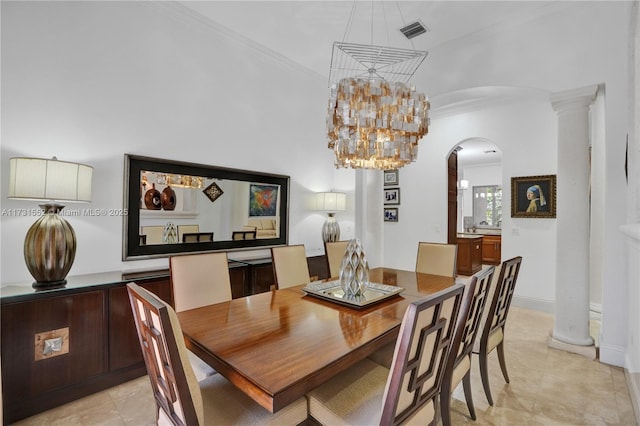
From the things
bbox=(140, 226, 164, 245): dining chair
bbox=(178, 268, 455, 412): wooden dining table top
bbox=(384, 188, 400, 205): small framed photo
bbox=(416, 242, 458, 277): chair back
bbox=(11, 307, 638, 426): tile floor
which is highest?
bbox=(384, 188, 400, 205): small framed photo

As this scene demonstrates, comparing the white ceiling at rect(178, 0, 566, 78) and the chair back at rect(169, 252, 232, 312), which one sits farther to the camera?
the white ceiling at rect(178, 0, 566, 78)

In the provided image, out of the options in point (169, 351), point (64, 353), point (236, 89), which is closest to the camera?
point (169, 351)

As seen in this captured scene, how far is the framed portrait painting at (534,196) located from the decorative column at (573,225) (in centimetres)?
139

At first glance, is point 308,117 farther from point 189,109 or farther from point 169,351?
point 169,351

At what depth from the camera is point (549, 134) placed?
4.20m

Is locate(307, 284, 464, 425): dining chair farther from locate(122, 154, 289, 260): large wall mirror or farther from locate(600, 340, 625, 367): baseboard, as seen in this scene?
locate(600, 340, 625, 367): baseboard

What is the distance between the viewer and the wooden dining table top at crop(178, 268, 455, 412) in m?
1.08

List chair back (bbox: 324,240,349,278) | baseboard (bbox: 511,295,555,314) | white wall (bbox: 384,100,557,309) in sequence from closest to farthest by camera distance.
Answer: chair back (bbox: 324,240,349,278), baseboard (bbox: 511,295,555,314), white wall (bbox: 384,100,557,309)

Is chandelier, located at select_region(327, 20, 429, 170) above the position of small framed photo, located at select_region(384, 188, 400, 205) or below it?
above

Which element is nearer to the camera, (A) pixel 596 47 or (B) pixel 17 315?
(B) pixel 17 315

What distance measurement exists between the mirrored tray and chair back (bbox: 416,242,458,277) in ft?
3.26

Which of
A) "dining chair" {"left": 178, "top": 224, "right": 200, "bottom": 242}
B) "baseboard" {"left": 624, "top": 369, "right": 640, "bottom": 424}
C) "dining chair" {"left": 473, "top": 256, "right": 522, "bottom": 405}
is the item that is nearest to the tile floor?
"baseboard" {"left": 624, "top": 369, "right": 640, "bottom": 424}

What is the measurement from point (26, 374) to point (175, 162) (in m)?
1.87

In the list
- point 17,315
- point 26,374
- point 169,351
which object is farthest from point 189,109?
point 169,351
